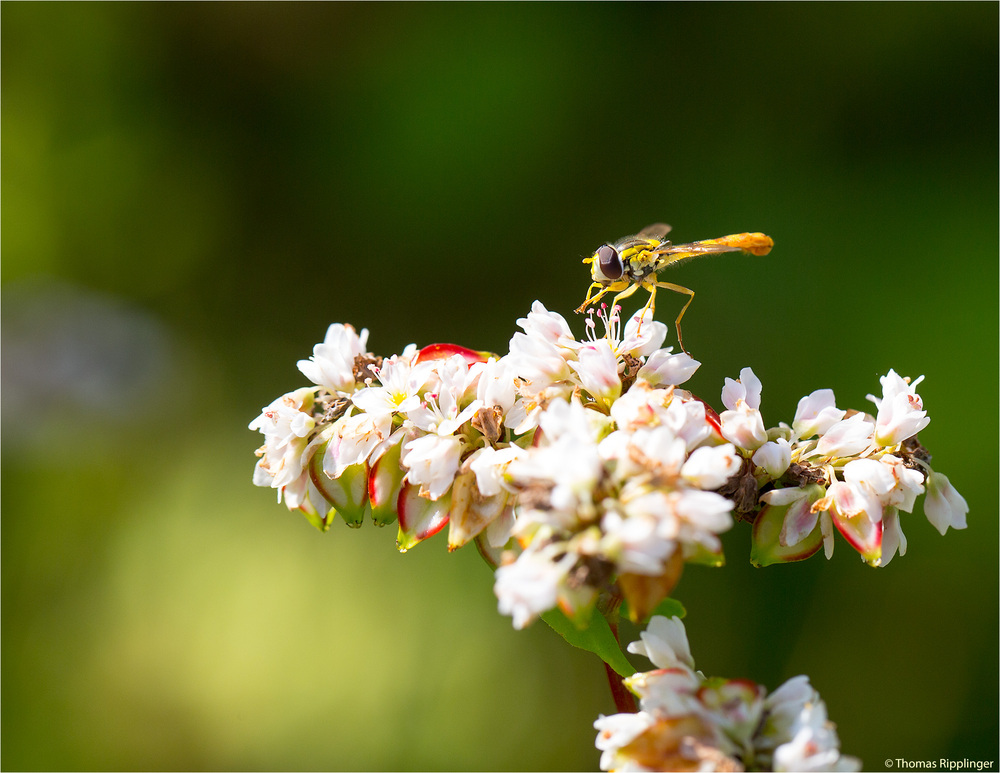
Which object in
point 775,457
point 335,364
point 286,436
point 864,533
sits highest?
point 335,364

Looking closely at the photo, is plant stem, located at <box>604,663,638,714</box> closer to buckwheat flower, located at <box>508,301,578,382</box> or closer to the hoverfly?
buckwheat flower, located at <box>508,301,578,382</box>

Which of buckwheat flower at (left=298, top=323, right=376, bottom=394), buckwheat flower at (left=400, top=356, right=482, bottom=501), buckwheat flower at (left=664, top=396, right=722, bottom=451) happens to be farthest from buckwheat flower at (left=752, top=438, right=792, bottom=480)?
buckwheat flower at (left=298, top=323, right=376, bottom=394)

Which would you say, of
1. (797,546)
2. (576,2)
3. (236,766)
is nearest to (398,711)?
(236,766)

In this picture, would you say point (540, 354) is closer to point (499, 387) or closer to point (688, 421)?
point (499, 387)

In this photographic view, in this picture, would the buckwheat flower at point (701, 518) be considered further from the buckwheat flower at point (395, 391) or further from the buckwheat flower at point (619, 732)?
the buckwheat flower at point (395, 391)

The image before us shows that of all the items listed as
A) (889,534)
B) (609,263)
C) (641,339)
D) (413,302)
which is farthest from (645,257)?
(413,302)

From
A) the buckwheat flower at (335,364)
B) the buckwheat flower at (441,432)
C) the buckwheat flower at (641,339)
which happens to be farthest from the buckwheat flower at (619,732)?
the buckwheat flower at (335,364)

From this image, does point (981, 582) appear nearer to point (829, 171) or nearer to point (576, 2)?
point (829, 171)

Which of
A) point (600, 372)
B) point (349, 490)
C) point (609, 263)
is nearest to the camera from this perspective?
point (600, 372)
